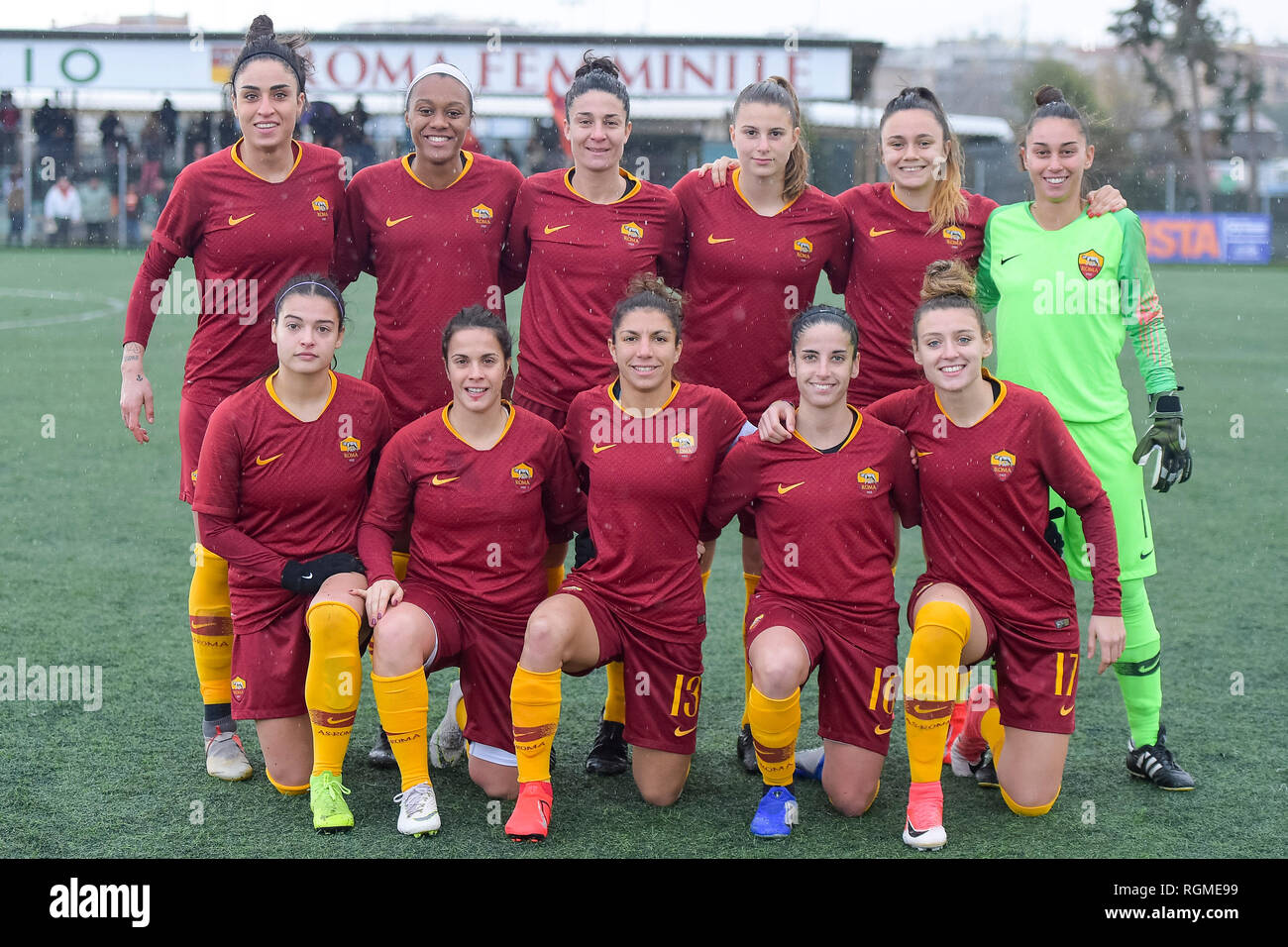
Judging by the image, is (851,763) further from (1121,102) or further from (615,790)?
(1121,102)

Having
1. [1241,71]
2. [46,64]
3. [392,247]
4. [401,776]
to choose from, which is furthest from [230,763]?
[1241,71]

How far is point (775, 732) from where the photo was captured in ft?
11.7

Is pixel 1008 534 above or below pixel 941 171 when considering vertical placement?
below

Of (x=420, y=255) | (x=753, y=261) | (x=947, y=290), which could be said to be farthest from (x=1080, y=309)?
(x=420, y=255)

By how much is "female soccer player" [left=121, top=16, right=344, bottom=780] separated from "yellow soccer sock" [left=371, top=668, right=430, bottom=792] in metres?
0.61

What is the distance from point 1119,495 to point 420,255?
2093mm

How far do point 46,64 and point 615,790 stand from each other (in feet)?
103

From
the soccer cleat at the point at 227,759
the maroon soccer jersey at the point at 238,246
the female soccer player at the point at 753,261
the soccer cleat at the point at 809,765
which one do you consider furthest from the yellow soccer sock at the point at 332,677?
the soccer cleat at the point at 809,765

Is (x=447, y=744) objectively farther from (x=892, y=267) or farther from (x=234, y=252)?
(x=892, y=267)

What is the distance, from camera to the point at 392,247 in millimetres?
4062

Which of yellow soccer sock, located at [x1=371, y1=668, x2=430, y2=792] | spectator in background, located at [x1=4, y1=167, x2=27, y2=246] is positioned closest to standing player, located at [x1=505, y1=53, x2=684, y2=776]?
yellow soccer sock, located at [x1=371, y1=668, x2=430, y2=792]

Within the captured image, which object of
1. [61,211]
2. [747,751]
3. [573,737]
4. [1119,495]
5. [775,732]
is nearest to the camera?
[775,732]

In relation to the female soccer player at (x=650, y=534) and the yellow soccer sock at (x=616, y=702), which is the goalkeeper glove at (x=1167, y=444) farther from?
the yellow soccer sock at (x=616, y=702)

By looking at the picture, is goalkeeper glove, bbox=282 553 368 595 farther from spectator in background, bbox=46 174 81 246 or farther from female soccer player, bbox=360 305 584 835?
spectator in background, bbox=46 174 81 246
